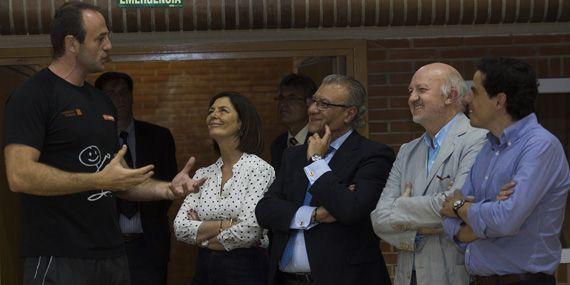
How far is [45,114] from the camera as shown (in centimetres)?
378

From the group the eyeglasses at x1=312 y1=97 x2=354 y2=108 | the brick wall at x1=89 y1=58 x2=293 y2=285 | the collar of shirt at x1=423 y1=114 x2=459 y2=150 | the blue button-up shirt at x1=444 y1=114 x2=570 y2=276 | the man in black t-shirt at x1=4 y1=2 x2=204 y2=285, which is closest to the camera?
the blue button-up shirt at x1=444 y1=114 x2=570 y2=276

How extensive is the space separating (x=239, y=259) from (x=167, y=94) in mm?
5295

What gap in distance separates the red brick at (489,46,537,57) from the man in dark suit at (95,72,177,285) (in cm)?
223

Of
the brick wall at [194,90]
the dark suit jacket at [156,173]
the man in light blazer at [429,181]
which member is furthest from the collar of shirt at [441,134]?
the brick wall at [194,90]

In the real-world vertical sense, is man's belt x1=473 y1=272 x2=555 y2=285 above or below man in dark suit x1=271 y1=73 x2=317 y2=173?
below

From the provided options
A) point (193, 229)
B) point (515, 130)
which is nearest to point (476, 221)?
point (515, 130)

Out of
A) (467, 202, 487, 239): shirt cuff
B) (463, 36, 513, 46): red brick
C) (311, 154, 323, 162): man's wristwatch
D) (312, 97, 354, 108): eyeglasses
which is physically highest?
(463, 36, 513, 46): red brick

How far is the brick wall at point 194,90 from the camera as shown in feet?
31.8

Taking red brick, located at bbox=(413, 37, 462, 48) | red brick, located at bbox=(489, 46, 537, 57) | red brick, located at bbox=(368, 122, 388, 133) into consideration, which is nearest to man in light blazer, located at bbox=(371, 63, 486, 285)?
red brick, located at bbox=(368, 122, 388, 133)

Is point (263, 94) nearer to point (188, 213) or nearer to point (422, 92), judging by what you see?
point (188, 213)

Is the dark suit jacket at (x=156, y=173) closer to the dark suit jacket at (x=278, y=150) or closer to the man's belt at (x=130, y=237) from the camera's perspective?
the man's belt at (x=130, y=237)

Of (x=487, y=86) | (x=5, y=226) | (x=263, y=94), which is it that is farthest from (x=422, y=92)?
(x=263, y=94)

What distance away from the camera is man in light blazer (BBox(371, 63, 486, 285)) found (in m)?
4.06

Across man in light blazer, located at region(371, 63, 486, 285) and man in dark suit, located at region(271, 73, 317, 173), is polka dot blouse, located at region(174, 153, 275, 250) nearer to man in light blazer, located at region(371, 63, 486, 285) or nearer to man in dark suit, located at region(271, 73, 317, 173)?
man in light blazer, located at region(371, 63, 486, 285)
